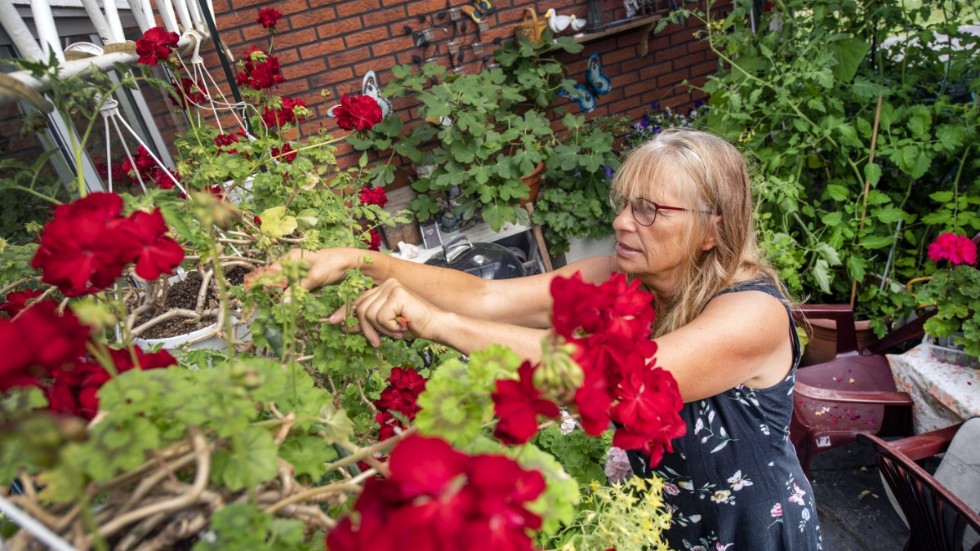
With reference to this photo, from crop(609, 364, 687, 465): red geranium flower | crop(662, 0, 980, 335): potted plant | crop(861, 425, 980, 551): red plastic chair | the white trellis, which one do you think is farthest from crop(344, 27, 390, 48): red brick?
crop(609, 364, 687, 465): red geranium flower

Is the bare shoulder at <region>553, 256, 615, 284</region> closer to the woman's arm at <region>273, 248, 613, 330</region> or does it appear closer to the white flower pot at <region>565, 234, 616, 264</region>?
the woman's arm at <region>273, 248, 613, 330</region>

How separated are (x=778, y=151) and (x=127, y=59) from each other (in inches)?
107

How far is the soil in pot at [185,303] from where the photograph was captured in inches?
43.1

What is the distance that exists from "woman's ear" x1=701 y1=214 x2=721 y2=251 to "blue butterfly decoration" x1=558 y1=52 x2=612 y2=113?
94.5 inches

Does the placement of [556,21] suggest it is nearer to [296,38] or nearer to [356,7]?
[356,7]

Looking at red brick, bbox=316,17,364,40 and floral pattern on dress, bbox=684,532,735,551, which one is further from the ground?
red brick, bbox=316,17,364,40

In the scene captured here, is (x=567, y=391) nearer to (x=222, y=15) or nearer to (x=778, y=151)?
(x=778, y=151)

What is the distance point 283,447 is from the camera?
512mm

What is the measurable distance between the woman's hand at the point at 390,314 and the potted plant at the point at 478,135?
213cm

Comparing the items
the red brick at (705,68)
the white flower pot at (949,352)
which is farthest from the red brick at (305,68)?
the white flower pot at (949,352)

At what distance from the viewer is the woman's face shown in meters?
1.44

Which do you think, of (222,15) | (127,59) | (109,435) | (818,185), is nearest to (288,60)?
(222,15)

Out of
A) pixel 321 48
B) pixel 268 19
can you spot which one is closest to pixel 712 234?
pixel 268 19

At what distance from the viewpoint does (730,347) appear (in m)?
1.27
